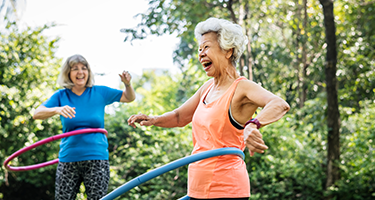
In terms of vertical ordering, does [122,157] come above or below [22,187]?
above

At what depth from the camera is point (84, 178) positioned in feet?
9.39

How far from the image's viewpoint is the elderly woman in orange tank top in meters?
1.67

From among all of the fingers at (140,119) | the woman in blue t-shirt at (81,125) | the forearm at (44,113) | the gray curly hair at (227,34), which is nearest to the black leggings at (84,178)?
the woman in blue t-shirt at (81,125)

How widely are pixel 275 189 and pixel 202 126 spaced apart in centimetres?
345

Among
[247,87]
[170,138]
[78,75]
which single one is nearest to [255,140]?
[247,87]

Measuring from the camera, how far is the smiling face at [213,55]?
187cm

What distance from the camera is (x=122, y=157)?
541cm

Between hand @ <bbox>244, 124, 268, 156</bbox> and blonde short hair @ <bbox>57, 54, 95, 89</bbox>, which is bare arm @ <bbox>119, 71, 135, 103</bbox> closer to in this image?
blonde short hair @ <bbox>57, 54, 95, 89</bbox>

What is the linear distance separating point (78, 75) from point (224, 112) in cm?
175

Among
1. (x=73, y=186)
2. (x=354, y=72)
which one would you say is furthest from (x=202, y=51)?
(x=354, y=72)

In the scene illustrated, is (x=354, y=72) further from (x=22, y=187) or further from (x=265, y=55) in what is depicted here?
(x=22, y=187)

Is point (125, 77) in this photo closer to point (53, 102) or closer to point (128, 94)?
point (128, 94)

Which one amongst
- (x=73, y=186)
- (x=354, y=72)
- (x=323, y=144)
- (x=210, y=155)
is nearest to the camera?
(x=210, y=155)

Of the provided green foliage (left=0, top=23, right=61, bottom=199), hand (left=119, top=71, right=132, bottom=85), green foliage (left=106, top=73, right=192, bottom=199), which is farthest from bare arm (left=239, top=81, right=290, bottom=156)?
green foliage (left=0, top=23, right=61, bottom=199)
